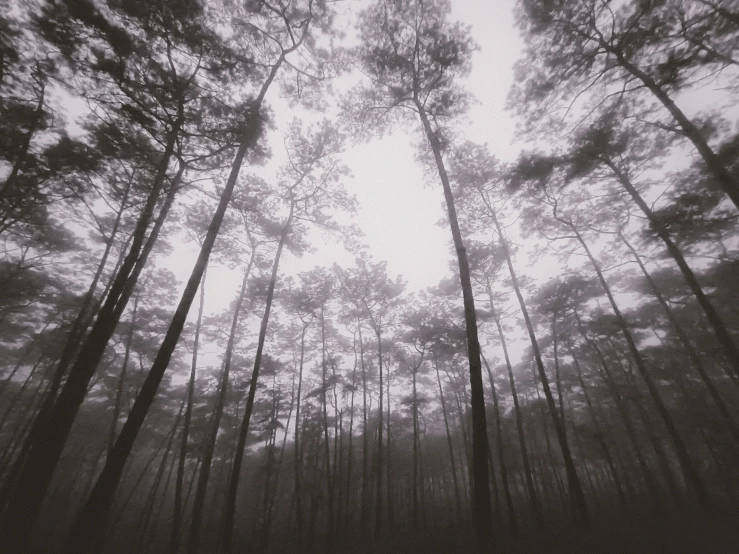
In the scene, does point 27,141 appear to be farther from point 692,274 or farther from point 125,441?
point 692,274

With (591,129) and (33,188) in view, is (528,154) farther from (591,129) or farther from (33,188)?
(33,188)

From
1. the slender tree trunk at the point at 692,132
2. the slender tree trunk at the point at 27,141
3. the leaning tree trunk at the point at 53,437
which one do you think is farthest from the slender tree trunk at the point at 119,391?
the slender tree trunk at the point at 692,132

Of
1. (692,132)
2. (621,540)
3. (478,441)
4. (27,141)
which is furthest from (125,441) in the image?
(692,132)

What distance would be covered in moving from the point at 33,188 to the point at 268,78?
7.74 m

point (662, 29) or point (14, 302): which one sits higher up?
point (662, 29)

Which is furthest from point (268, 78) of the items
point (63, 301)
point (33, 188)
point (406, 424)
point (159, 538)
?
point (159, 538)

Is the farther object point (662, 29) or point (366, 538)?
point (366, 538)

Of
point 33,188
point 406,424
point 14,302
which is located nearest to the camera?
point 33,188

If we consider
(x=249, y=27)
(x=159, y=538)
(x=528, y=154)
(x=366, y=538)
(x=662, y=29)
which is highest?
(x=249, y=27)

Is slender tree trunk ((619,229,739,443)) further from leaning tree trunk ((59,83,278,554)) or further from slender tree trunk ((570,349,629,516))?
leaning tree trunk ((59,83,278,554))

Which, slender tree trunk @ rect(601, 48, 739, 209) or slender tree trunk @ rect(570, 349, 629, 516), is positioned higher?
slender tree trunk @ rect(601, 48, 739, 209)

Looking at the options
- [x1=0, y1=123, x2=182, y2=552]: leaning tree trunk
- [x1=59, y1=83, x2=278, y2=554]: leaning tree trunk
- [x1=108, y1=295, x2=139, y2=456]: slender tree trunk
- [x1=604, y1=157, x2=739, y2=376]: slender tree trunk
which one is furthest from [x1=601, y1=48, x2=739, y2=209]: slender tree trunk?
[x1=108, y1=295, x2=139, y2=456]: slender tree trunk

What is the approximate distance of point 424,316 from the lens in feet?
56.6

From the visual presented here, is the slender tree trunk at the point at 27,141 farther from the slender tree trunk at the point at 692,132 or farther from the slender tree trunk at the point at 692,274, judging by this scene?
the slender tree trunk at the point at 692,274
